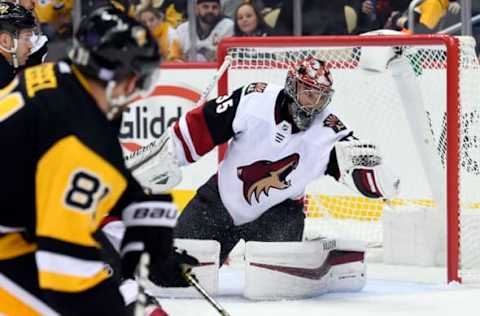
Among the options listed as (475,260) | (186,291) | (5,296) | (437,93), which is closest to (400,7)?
(437,93)

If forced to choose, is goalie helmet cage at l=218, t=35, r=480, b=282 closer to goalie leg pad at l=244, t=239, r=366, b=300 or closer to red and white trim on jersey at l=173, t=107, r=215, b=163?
goalie leg pad at l=244, t=239, r=366, b=300

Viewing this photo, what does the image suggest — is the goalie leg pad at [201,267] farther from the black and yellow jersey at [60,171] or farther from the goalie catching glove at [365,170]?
the black and yellow jersey at [60,171]

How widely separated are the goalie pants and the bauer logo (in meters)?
1.56

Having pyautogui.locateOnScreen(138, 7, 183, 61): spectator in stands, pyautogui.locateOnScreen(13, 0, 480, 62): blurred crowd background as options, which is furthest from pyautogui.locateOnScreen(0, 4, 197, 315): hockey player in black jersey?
pyautogui.locateOnScreen(138, 7, 183, 61): spectator in stands

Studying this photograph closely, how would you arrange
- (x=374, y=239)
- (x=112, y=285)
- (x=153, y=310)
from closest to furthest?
(x=112, y=285) → (x=153, y=310) → (x=374, y=239)

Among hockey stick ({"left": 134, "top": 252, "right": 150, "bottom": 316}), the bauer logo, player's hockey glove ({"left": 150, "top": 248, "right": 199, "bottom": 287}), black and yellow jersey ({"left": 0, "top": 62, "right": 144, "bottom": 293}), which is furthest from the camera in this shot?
the bauer logo

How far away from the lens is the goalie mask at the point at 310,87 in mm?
4402

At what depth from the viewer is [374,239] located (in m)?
5.49

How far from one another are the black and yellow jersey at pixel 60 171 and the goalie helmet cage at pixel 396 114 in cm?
271

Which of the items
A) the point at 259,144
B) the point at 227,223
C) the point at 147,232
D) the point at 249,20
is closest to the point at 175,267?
the point at 147,232

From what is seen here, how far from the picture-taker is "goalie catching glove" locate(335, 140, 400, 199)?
178 inches

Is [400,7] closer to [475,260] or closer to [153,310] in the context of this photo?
[475,260]

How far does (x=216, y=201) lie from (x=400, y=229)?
0.89m

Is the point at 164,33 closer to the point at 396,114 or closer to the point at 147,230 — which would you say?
the point at 396,114
